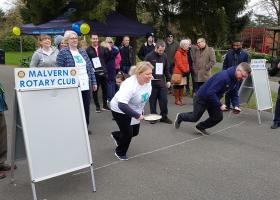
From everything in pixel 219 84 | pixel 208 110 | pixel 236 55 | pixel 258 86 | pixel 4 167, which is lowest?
pixel 4 167

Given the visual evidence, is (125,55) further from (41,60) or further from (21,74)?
(21,74)

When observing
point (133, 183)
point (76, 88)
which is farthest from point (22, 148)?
point (133, 183)

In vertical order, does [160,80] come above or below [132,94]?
below

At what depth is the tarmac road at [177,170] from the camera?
4305 mm

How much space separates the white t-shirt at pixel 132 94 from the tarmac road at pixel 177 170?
0.87 metres

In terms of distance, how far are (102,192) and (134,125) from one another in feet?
4.49

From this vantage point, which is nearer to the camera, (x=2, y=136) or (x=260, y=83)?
(x=2, y=136)

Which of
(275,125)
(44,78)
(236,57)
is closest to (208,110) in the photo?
(275,125)

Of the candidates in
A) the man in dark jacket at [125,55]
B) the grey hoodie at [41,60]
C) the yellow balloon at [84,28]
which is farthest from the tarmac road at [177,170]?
the yellow balloon at [84,28]

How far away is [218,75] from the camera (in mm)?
6395

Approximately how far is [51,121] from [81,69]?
7.41ft

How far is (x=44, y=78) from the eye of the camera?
4035mm

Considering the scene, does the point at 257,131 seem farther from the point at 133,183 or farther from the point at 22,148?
the point at 22,148

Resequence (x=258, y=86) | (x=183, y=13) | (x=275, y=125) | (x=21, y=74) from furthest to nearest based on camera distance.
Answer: (x=183, y=13)
(x=258, y=86)
(x=275, y=125)
(x=21, y=74)
